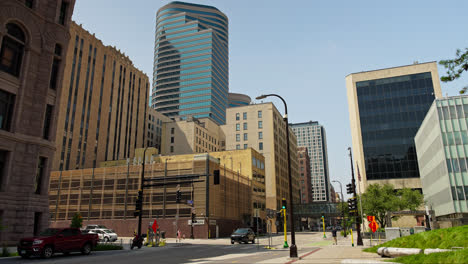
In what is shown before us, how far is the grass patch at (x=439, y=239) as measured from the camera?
15.0 meters

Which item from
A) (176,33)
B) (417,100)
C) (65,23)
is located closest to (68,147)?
(65,23)

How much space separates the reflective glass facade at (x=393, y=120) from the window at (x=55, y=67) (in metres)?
77.6

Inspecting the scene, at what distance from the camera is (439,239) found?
16.5 m

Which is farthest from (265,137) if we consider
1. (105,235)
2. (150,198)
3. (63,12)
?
(63,12)

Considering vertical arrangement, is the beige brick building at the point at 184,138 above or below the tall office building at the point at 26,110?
above

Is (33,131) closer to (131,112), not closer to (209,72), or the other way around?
(131,112)

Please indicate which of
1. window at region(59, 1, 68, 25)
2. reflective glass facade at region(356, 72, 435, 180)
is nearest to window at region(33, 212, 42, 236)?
window at region(59, 1, 68, 25)

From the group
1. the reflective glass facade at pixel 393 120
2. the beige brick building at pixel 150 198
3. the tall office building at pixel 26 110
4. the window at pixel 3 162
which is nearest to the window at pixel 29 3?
the tall office building at pixel 26 110

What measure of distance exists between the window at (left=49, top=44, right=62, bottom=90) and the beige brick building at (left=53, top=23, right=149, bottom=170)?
4564 cm

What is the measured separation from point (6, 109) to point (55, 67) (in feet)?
24.0

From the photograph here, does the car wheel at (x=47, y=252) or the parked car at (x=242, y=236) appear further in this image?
the parked car at (x=242, y=236)

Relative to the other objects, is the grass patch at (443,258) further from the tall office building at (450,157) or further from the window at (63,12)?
the tall office building at (450,157)

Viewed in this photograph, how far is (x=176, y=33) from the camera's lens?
7672 inches

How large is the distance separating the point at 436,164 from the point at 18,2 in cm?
6470
